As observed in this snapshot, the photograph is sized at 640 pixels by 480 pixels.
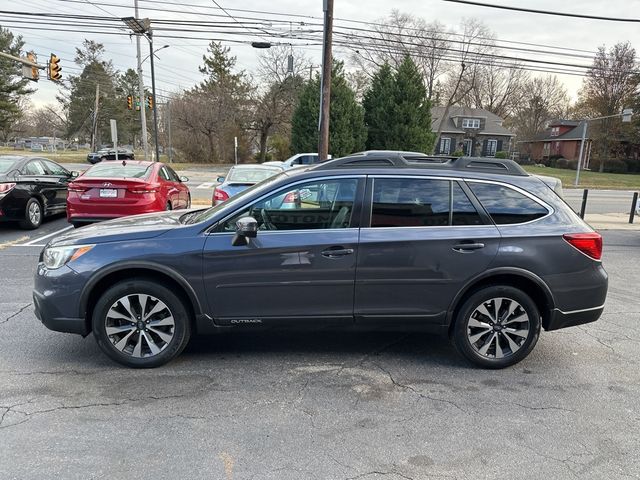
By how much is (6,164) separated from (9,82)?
5751 centimetres

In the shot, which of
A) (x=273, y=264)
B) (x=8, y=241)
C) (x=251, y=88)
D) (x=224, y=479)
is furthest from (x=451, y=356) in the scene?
(x=251, y=88)

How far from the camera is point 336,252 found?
12.1 ft

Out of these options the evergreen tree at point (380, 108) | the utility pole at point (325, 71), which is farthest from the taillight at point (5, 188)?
the evergreen tree at point (380, 108)

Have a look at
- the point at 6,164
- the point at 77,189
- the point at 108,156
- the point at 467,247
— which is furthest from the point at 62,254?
the point at 108,156

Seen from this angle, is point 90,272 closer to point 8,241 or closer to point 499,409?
point 499,409

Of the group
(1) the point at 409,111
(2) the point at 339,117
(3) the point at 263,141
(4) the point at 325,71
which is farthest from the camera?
(3) the point at 263,141

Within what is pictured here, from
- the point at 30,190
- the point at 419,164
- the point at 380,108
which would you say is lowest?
the point at 30,190

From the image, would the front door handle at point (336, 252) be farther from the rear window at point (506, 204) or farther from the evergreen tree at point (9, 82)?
the evergreen tree at point (9, 82)

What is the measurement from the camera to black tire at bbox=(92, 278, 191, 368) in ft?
12.0

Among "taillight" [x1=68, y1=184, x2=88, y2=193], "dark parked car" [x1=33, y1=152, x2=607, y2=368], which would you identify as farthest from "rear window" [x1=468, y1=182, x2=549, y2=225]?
"taillight" [x1=68, y1=184, x2=88, y2=193]

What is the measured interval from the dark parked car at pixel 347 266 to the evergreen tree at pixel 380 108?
949 inches

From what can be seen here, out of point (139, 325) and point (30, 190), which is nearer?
point (139, 325)

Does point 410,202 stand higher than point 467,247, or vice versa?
point 410,202

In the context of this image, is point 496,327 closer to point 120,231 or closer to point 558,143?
point 120,231
